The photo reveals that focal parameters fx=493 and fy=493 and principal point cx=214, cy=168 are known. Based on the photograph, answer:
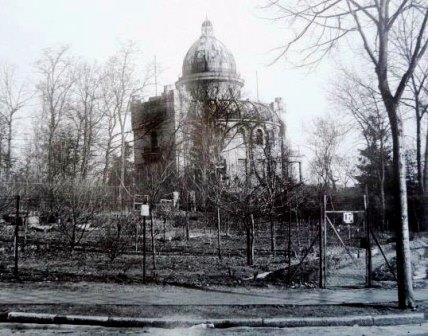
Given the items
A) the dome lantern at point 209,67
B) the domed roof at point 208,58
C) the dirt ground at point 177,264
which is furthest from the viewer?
the domed roof at point 208,58

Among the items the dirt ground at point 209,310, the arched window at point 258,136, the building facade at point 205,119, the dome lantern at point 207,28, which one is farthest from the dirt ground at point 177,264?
the dome lantern at point 207,28

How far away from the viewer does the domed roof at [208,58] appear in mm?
47656

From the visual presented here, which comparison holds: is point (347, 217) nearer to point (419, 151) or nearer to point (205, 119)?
point (419, 151)

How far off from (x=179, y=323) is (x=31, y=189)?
2019 centimetres

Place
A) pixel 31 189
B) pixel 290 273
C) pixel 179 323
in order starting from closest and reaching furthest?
pixel 179 323, pixel 290 273, pixel 31 189

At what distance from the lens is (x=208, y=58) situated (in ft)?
157

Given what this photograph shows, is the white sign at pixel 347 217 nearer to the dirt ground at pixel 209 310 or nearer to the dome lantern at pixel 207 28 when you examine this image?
the dirt ground at pixel 209 310

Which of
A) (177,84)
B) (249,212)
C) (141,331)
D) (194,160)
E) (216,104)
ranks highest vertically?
(177,84)

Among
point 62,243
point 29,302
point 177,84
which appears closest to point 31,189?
point 62,243

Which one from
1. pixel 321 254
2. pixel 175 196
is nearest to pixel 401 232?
pixel 321 254

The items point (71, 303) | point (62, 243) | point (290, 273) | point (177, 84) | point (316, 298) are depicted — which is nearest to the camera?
point (71, 303)

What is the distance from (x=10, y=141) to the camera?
3988 cm

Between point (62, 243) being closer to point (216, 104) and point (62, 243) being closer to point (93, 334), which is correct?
point (93, 334)

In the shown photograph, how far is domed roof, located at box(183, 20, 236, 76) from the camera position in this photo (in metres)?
47.7
